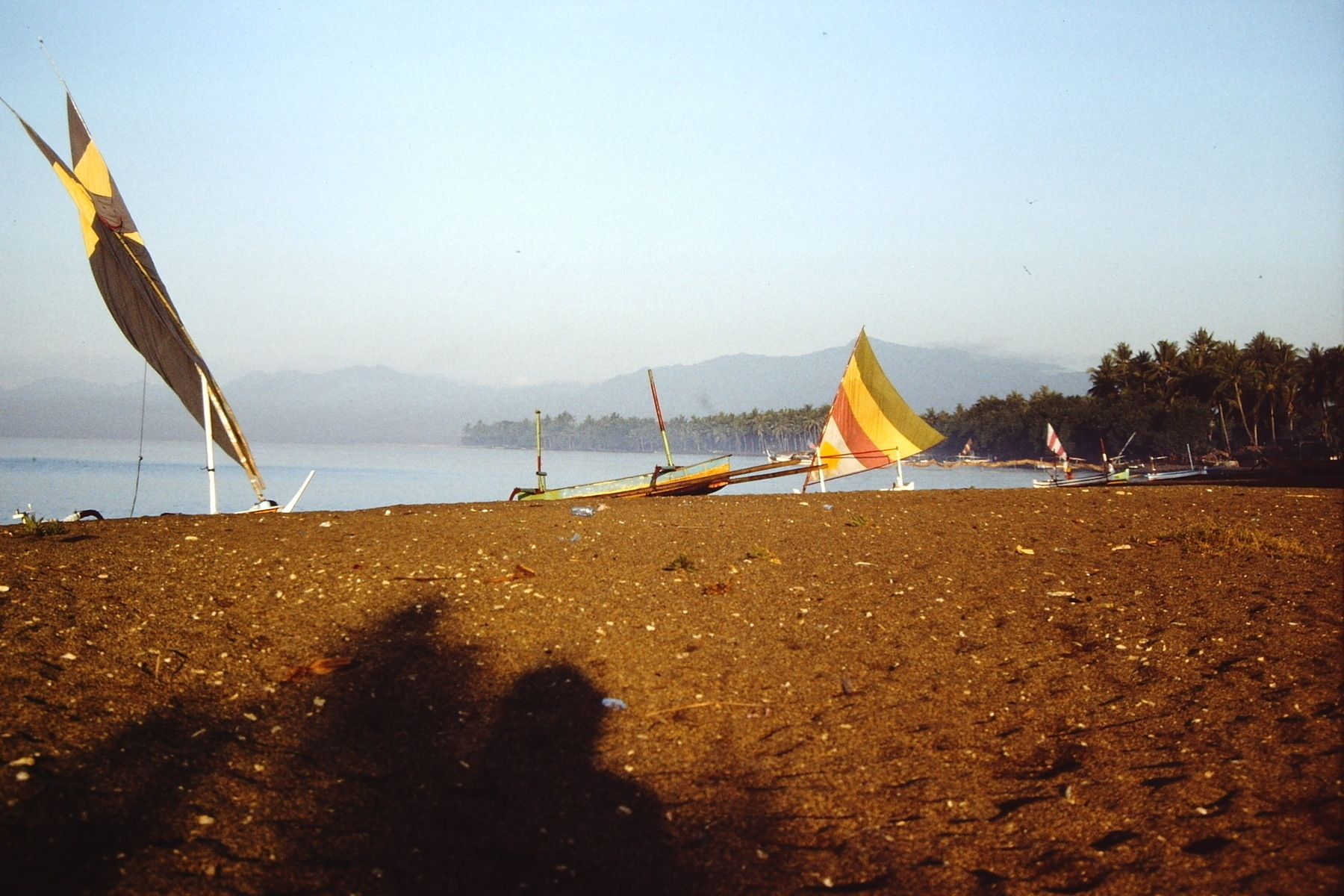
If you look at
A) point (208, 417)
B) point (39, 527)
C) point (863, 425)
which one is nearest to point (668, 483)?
point (863, 425)

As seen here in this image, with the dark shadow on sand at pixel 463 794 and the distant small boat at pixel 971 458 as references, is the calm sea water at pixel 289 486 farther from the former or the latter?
the dark shadow on sand at pixel 463 794

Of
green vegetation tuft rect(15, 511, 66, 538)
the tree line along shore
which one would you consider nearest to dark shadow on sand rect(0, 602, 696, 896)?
green vegetation tuft rect(15, 511, 66, 538)

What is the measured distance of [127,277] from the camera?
1083 cm

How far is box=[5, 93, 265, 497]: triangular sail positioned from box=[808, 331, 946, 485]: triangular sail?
14383mm

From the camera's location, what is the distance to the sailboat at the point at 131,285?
34.6ft

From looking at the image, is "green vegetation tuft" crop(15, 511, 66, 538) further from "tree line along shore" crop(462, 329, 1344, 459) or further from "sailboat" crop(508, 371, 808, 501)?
"tree line along shore" crop(462, 329, 1344, 459)

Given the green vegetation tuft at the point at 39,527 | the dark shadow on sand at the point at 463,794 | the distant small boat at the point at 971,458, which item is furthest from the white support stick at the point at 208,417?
the distant small boat at the point at 971,458

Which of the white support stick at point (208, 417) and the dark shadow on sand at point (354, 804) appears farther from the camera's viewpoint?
the white support stick at point (208, 417)

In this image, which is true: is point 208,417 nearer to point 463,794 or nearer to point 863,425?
point 463,794

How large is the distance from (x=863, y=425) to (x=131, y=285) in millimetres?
16241

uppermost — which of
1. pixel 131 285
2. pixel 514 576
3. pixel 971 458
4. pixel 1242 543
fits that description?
pixel 131 285

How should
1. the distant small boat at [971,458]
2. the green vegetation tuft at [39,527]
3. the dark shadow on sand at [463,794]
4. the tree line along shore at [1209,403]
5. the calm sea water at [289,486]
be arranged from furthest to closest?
the distant small boat at [971,458] → the tree line along shore at [1209,403] → the calm sea water at [289,486] → the green vegetation tuft at [39,527] → the dark shadow on sand at [463,794]

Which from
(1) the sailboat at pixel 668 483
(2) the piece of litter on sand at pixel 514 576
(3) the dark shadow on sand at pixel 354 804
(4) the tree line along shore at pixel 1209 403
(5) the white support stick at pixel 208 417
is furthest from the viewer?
(4) the tree line along shore at pixel 1209 403

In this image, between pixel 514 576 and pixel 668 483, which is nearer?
pixel 514 576
